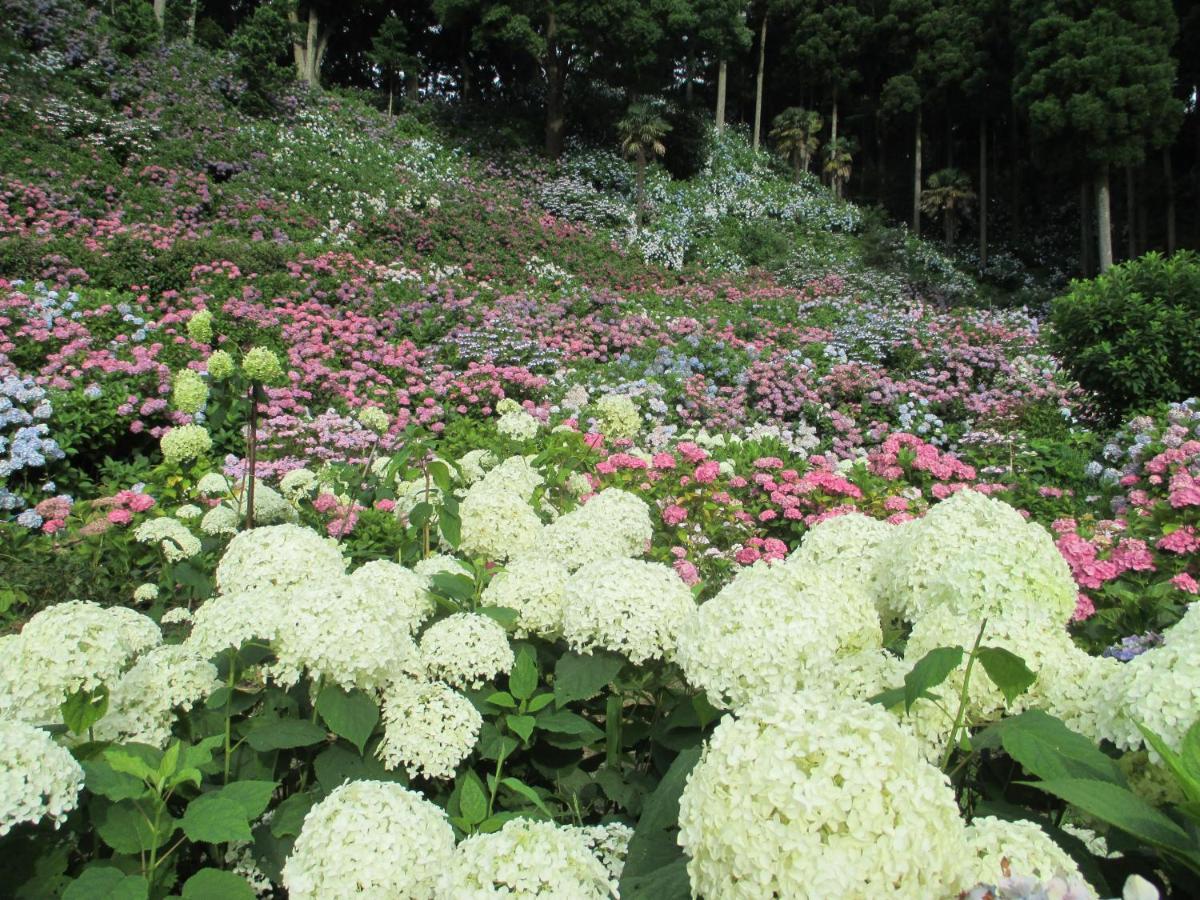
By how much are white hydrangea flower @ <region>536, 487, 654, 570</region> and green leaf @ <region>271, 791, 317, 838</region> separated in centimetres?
94

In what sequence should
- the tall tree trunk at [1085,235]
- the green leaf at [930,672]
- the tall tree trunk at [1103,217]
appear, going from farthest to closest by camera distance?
the tall tree trunk at [1085,235], the tall tree trunk at [1103,217], the green leaf at [930,672]

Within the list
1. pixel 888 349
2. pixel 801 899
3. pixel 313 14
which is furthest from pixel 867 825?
pixel 313 14

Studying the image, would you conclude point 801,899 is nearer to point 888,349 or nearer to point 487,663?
point 487,663

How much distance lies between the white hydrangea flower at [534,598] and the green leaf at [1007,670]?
965 mm

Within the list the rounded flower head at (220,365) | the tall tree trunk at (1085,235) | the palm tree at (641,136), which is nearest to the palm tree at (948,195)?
the tall tree trunk at (1085,235)

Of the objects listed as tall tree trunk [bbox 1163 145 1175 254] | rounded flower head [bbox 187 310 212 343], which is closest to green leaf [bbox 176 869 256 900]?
rounded flower head [bbox 187 310 212 343]

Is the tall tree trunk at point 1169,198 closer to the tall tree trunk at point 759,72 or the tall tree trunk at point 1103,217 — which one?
the tall tree trunk at point 1103,217

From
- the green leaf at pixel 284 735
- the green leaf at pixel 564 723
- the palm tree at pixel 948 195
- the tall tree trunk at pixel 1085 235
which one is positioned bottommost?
the green leaf at pixel 564 723

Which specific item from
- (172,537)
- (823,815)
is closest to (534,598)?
(823,815)

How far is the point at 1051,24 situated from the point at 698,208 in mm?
9674

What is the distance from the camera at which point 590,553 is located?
219cm

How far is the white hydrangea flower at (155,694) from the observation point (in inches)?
55.7

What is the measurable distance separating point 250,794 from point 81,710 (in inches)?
13.4

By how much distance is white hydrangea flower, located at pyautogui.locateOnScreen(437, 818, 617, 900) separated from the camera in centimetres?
97
